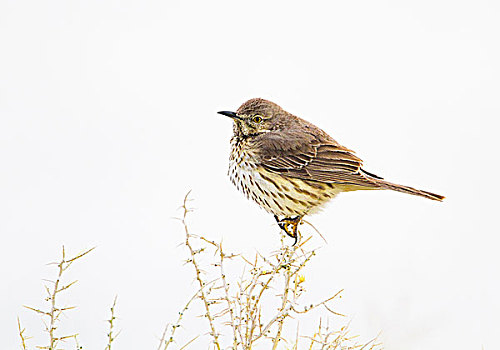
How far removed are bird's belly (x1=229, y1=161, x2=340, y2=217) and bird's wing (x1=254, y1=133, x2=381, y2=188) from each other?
3.5 inches

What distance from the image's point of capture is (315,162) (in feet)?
22.6

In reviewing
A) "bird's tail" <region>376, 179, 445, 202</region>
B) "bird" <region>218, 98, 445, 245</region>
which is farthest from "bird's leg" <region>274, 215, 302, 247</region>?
"bird's tail" <region>376, 179, 445, 202</region>

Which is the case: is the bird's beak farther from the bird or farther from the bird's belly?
the bird's belly

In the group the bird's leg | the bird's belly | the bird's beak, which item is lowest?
the bird's leg

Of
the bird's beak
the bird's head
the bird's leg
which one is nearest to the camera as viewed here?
the bird's leg

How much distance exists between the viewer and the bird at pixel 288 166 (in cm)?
644

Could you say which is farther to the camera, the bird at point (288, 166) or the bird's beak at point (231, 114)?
the bird's beak at point (231, 114)

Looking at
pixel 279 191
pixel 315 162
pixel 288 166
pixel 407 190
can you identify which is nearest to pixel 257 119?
pixel 288 166

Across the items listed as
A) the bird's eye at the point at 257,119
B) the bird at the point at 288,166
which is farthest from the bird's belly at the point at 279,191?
the bird's eye at the point at 257,119

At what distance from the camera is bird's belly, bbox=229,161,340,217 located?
20.9ft

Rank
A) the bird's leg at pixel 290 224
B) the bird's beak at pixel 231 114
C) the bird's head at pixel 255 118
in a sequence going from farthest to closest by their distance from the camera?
the bird's head at pixel 255 118
the bird's beak at pixel 231 114
the bird's leg at pixel 290 224

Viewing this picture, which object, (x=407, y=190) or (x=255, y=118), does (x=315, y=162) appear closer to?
(x=255, y=118)

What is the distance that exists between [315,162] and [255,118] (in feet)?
2.66

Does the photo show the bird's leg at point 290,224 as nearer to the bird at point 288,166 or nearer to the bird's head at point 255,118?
the bird at point 288,166
